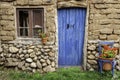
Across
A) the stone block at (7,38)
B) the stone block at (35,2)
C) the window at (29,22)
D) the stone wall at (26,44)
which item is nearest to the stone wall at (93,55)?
the stone wall at (26,44)

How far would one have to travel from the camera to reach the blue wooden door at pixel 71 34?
692 cm

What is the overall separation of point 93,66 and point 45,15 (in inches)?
→ 95.8

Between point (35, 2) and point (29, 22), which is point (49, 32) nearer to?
point (29, 22)

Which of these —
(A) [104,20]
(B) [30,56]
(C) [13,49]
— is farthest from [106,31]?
(C) [13,49]

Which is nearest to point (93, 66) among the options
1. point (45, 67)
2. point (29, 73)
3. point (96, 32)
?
point (96, 32)

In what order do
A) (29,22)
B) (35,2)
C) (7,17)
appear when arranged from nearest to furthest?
(35,2) < (7,17) < (29,22)

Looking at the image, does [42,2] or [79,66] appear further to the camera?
[79,66]

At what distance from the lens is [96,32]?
6828 mm

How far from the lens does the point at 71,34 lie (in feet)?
23.0

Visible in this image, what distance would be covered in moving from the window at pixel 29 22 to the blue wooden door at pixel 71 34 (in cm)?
71

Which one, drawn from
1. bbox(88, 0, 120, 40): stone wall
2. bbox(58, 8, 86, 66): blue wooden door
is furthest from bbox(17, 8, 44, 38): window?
bbox(88, 0, 120, 40): stone wall

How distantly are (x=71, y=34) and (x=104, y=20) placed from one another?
1228 millimetres

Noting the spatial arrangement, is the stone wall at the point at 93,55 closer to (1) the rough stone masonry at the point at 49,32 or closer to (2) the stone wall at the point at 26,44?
(1) the rough stone masonry at the point at 49,32

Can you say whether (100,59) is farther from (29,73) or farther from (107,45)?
(29,73)
